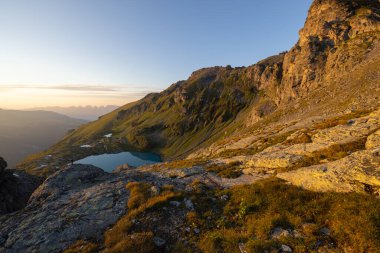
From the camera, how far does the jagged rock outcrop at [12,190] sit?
32219 mm

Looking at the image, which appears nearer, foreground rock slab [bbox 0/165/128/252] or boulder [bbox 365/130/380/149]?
foreground rock slab [bbox 0/165/128/252]

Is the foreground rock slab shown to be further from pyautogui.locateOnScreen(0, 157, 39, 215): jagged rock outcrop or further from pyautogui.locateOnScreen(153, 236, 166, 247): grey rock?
pyautogui.locateOnScreen(0, 157, 39, 215): jagged rock outcrop

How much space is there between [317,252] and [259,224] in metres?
3.19

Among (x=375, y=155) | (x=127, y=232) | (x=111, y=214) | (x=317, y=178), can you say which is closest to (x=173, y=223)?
(x=127, y=232)

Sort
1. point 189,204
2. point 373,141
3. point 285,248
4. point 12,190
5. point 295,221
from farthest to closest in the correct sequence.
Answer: point 12,190 < point 189,204 < point 373,141 < point 295,221 < point 285,248

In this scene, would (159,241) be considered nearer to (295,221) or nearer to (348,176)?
(295,221)

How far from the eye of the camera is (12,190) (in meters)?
36.2

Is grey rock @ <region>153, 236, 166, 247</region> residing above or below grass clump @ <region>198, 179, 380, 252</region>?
below

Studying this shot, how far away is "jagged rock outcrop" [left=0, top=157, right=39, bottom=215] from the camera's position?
32.2m

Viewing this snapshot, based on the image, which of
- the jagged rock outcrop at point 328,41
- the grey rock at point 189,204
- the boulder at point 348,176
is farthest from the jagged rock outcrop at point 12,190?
the jagged rock outcrop at point 328,41

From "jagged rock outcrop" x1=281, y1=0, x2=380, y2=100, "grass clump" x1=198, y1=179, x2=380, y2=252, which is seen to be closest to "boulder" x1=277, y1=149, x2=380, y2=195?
"grass clump" x1=198, y1=179, x2=380, y2=252

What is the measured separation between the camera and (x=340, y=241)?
33.7 feet

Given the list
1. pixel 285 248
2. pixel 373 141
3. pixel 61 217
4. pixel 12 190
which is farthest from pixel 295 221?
pixel 12 190

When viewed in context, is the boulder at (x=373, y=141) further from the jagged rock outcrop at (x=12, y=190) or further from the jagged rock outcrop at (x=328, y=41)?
the jagged rock outcrop at (x=328, y=41)
